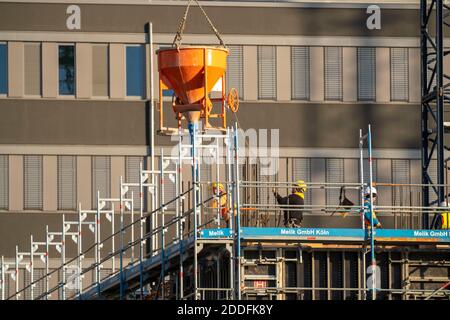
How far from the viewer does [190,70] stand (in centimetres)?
4300

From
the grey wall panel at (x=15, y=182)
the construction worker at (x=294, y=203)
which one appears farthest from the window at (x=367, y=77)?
the construction worker at (x=294, y=203)

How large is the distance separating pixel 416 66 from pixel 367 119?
2.88 m

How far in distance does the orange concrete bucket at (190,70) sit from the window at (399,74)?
Answer: 23.6 metres

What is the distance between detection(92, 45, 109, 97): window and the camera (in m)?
65.2

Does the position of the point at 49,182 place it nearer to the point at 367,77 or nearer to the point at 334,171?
the point at 334,171

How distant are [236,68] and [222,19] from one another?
2003mm

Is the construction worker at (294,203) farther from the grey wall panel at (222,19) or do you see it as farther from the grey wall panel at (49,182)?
the grey wall panel at (222,19)

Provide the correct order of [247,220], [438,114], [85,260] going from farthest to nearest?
[85,260] → [438,114] → [247,220]

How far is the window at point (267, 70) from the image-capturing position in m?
65.6

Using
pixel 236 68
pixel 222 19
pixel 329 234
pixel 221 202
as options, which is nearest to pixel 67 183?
pixel 236 68

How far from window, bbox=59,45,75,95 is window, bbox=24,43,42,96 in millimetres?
858
